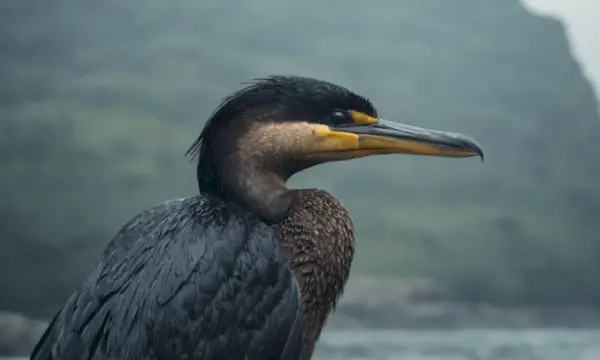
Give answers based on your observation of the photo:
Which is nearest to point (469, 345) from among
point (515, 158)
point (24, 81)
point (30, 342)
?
Answer: point (515, 158)

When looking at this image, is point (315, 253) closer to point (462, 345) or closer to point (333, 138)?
point (333, 138)

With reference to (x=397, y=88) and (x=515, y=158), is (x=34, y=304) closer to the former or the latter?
(x=397, y=88)

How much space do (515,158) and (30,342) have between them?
145 inches

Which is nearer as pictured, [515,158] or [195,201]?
[195,201]

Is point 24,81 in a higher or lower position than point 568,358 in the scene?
higher

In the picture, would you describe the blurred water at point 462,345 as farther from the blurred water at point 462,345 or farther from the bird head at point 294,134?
the bird head at point 294,134

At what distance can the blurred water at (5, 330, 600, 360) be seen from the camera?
4.67 metres

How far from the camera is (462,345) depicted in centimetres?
499

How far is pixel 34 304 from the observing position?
4.62 meters

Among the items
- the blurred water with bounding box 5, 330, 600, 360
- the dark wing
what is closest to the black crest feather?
the dark wing

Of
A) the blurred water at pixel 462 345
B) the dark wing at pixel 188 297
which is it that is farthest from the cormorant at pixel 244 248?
the blurred water at pixel 462 345

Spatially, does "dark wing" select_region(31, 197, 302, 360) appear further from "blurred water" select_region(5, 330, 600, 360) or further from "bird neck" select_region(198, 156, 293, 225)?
"blurred water" select_region(5, 330, 600, 360)

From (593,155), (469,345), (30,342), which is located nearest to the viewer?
(30,342)

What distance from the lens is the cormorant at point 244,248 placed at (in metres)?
1.49
